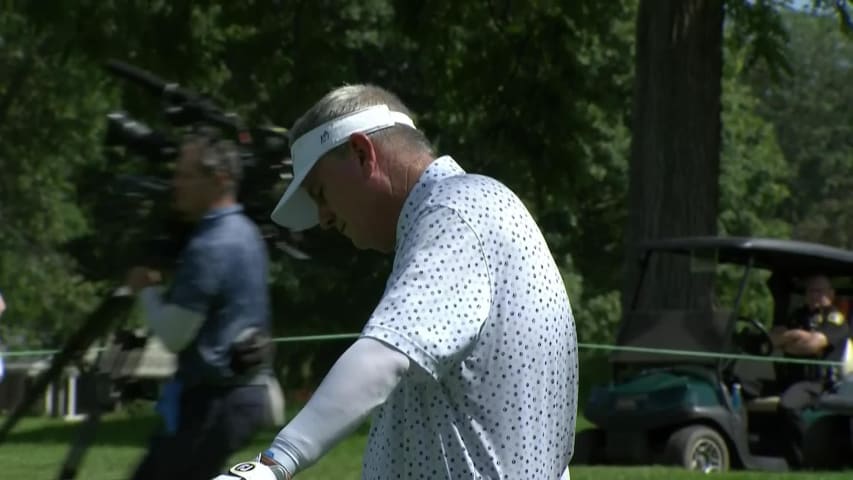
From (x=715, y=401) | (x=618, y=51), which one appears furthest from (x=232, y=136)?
(x=618, y=51)

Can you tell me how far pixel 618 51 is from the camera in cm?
2630

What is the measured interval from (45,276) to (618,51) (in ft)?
51.1

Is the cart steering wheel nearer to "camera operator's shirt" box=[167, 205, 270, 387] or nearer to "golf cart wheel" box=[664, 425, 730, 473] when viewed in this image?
"golf cart wheel" box=[664, 425, 730, 473]

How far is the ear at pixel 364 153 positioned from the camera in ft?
9.71

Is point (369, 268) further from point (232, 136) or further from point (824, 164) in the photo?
point (824, 164)

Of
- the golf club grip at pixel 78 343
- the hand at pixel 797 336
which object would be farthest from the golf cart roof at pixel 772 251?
the golf club grip at pixel 78 343

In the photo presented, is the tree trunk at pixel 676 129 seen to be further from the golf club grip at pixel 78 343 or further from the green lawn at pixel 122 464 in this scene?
the golf club grip at pixel 78 343

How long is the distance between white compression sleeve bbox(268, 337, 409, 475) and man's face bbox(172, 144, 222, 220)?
3027 millimetres

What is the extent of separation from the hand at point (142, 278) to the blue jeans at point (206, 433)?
0.42 metres

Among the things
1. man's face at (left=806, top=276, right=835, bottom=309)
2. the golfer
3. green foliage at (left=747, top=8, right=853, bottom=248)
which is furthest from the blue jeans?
green foliage at (left=747, top=8, right=853, bottom=248)

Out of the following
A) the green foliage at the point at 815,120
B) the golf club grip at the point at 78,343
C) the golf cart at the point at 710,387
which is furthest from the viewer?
the green foliage at the point at 815,120

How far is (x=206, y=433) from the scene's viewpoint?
5508 mm

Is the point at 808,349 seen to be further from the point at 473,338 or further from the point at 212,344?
the point at 473,338

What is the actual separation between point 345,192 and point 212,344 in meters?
2.60
